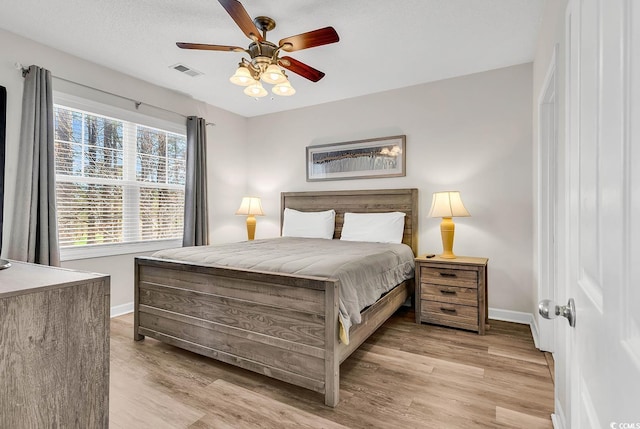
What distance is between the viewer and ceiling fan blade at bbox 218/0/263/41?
1912 mm

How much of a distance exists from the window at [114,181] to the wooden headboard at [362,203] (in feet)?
5.12

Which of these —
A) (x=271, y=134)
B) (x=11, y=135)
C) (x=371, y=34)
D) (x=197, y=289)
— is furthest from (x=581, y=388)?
(x=271, y=134)

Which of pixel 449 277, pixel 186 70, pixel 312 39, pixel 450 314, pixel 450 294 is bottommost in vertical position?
pixel 450 314

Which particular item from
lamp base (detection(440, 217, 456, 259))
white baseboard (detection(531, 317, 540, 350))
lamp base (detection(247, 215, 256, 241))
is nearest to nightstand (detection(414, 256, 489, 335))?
lamp base (detection(440, 217, 456, 259))

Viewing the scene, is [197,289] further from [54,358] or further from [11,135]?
[11,135]

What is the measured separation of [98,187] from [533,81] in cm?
454

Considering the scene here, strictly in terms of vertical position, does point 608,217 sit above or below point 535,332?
above

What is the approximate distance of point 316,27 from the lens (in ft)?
8.80

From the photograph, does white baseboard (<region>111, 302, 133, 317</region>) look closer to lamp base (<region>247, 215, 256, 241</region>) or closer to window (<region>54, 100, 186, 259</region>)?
window (<region>54, 100, 186, 259</region>)

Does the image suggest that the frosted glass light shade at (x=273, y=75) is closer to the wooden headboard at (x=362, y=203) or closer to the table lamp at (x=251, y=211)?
the wooden headboard at (x=362, y=203)

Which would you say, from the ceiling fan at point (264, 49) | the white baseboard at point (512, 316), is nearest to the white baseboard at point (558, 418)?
the white baseboard at point (512, 316)

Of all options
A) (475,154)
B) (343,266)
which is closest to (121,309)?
(343,266)

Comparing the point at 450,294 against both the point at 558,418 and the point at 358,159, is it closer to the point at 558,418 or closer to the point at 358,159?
the point at 558,418

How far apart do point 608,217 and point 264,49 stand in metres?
2.38
